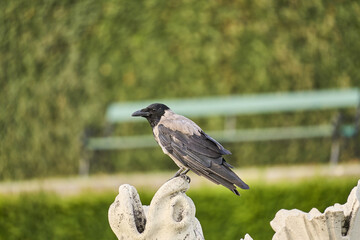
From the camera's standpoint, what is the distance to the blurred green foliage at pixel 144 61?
10.0m

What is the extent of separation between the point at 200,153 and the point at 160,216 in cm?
27

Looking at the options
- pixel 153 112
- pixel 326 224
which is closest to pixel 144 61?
pixel 153 112

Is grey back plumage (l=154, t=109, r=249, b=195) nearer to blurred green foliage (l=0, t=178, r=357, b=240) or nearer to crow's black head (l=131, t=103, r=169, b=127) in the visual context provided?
crow's black head (l=131, t=103, r=169, b=127)

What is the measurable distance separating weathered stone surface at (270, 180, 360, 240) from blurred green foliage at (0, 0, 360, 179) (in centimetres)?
679

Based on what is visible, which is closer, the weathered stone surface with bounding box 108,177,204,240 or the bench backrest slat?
the weathered stone surface with bounding box 108,177,204,240

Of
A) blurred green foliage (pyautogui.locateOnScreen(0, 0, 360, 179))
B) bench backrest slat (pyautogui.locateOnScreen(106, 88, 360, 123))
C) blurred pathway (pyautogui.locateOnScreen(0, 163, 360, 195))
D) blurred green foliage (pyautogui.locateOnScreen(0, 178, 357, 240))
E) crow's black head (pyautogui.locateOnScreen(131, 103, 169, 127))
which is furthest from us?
blurred green foliage (pyautogui.locateOnScreen(0, 0, 360, 179))

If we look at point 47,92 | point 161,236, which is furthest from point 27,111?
point 161,236

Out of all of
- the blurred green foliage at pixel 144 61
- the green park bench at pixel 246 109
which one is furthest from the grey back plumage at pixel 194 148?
the blurred green foliage at pixel 144 61

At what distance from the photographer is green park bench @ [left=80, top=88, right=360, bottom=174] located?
972 cm

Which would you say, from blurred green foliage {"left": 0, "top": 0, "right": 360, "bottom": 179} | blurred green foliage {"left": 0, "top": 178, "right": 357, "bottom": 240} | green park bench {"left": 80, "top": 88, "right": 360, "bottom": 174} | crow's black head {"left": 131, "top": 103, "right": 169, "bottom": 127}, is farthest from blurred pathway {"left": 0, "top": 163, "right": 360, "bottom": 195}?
crow's black head {"left": 131, "top": 103, "right": 169, "bottom": 127}

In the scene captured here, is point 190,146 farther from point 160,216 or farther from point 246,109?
point 246,109

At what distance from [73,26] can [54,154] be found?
63.6 inches

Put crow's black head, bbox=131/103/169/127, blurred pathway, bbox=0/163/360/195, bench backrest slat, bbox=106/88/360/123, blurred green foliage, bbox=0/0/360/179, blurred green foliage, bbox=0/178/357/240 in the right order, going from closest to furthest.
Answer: crow's black head, bbox=131/103/169/127 < blurred green foliage, bbox=0/178/357/240 < blurred pathway, bbox=0/163/360/195 < bench backrest slat, bbox=106/88/360/123 < blurred green foliage, bbox=0/0/360/179

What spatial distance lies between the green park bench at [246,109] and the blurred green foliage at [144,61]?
195mm
